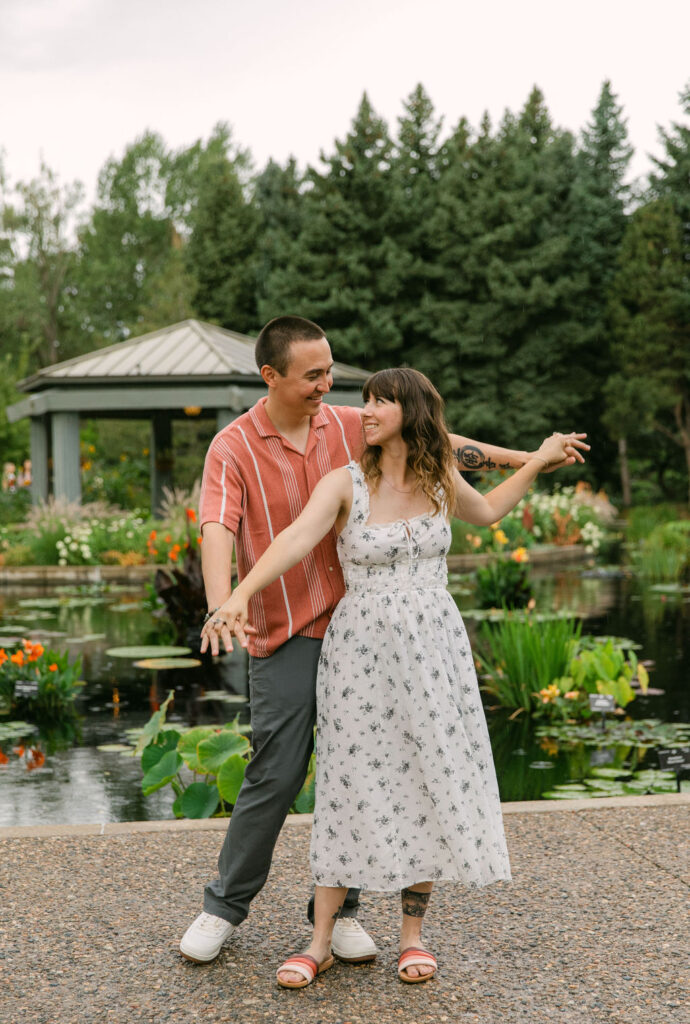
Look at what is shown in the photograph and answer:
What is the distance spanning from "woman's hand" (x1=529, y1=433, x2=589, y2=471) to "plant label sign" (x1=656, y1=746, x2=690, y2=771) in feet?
5.06

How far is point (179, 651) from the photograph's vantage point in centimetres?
923

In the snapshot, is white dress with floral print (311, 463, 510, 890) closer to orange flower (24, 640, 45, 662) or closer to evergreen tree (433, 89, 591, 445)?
orange flower (24, 640, 45, 662)

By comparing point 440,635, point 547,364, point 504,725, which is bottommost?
point 504,725

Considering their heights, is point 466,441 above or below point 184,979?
above

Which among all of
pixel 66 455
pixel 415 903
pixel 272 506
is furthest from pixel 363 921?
pixel 66 455

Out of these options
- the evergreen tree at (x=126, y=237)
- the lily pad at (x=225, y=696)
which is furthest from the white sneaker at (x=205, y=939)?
the evergreen tree at (x=126, y=237)

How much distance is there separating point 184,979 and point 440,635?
3.52 ft

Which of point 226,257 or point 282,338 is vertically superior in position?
point 226,257

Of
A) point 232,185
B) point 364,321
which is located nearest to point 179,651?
point 364,321

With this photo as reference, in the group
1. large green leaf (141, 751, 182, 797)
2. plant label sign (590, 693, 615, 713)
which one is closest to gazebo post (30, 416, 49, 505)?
plant label sign (590, 693, 615, 713)

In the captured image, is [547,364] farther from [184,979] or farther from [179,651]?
[184,979]

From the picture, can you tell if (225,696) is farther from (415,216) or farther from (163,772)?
(415,216)

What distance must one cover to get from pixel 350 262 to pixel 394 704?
32882 mm

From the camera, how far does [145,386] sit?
62.1ft
